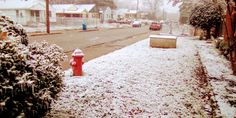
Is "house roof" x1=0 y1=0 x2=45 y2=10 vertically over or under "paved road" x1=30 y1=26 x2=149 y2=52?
over

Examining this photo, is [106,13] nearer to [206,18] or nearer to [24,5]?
[24,5]

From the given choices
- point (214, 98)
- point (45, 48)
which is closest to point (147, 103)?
point (214, 98)

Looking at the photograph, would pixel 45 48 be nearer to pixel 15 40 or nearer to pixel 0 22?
pixel 0 22

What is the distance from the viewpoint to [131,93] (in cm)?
687

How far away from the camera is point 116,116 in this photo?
545 cm

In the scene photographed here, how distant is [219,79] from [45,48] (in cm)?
501

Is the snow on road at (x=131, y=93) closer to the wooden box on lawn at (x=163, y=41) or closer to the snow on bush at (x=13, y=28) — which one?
the snow on bush at (x=13, y=28)

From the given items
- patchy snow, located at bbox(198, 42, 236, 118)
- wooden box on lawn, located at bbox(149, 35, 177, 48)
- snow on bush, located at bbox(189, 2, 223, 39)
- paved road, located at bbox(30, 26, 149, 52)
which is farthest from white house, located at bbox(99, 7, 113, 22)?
patchy snow, located at bbox(198, 42, 236, 118)

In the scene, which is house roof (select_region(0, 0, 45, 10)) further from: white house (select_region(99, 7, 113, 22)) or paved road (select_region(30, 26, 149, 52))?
white house (select_region(99, 7, 113, 22))

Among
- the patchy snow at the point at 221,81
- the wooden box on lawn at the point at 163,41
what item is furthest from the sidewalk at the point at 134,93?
the wooden box on lawn at the point at 163,41

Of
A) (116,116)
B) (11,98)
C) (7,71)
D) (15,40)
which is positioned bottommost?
(116,116)

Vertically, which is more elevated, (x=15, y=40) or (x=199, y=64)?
(x=15, y=40)

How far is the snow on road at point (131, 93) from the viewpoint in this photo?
571 cm

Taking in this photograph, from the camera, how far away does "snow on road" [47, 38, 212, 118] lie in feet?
18.7
